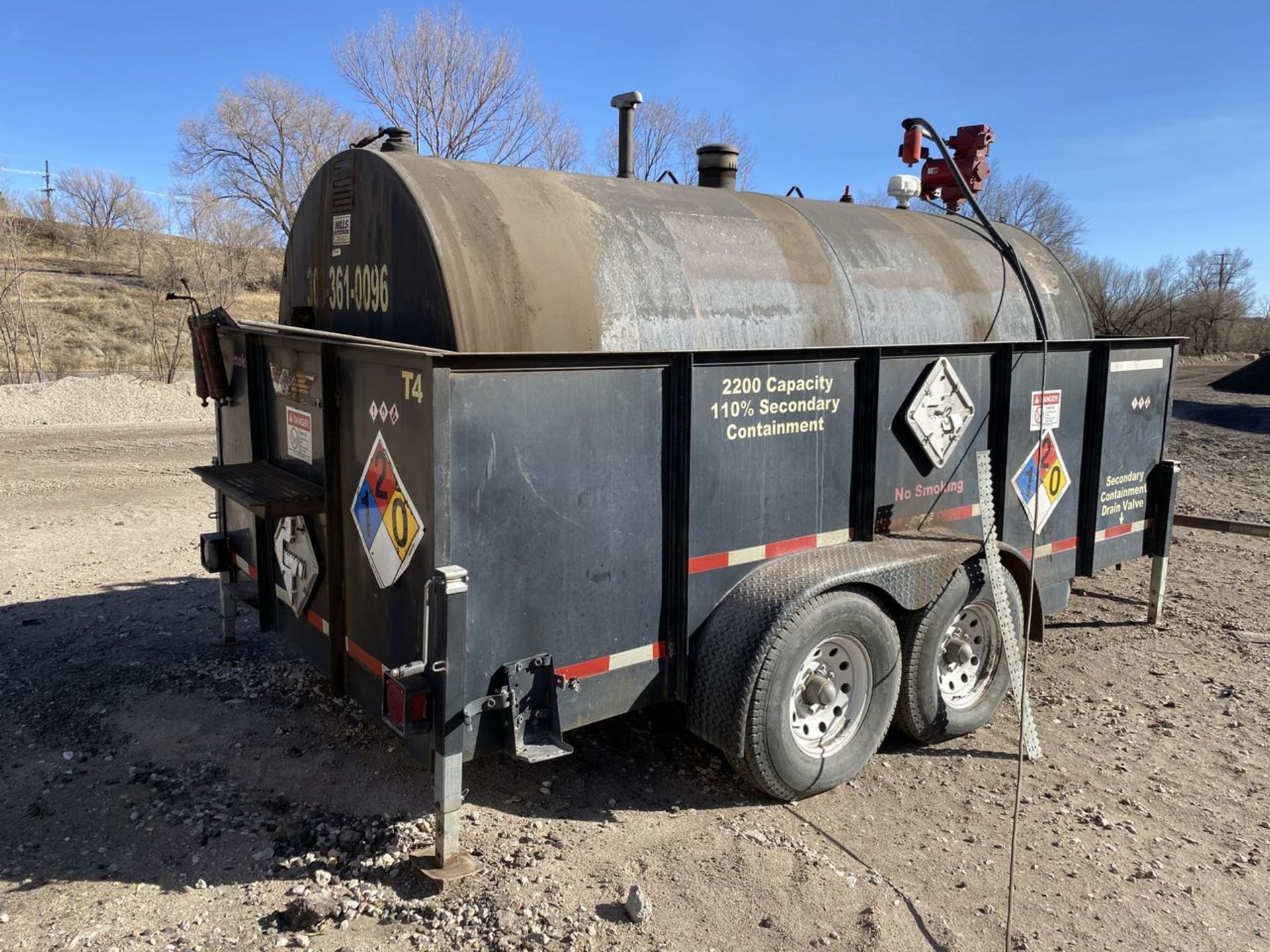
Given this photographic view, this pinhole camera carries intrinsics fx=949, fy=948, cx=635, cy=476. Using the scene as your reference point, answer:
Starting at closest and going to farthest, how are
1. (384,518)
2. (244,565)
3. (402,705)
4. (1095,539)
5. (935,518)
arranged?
(402,705), (384,518), (935,518), (244,565), (1095,539)

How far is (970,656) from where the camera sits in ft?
16.3

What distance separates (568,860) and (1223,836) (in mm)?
2838

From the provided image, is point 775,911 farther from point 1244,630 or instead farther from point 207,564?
point 1244,630

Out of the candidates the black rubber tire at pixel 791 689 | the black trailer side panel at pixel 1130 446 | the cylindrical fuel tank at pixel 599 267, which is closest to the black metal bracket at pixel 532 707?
the black rubber tire at pixel 791 689

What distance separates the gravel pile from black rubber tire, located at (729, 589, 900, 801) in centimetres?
1507

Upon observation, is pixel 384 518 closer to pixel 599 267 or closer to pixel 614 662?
pixel 614 662

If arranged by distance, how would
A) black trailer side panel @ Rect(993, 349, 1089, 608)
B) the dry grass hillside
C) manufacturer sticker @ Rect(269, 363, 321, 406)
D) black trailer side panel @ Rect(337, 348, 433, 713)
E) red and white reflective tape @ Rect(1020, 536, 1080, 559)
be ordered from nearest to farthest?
black trailer side panel @ Rect(337, 348, 433, 713) < manufacturer sticker @ Rect(269, 363, 321, 406) < black trailer side panel @ Rect(993, 349, 1089, 608) < red and white reflective tape @ Rect(1020, 536, 1080, 559) < the dry grass hillside

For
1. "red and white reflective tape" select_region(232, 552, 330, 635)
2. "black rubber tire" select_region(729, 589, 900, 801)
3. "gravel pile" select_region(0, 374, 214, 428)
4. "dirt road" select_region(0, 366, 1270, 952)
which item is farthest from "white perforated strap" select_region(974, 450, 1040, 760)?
"gravel pile" select_region(0, 374, 214, 428)

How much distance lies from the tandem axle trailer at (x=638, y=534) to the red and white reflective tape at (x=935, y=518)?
0.06 feet

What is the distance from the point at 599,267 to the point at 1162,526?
180 inches

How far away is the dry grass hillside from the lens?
25.8m

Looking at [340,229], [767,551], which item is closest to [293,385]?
[340,229]

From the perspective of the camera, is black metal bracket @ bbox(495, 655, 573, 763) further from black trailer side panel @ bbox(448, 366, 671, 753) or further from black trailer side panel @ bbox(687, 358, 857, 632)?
black trailer side panel @ bbox(687, 358, 857, 632)

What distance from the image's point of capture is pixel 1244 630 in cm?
662
